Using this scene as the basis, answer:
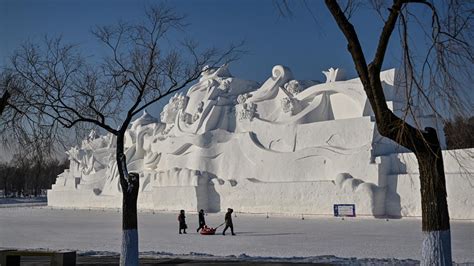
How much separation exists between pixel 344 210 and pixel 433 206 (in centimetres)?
1906

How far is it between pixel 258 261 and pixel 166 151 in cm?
2729

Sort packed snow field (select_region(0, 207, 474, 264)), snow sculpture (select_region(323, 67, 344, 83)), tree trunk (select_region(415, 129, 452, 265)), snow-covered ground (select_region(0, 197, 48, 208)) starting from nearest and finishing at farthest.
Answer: tree trunk (select_region(415, 129, 452, 265)) < packed snow field (select_region(0, 207, 474, 264)) < snow sculpture (select_region(323, 67, 344, 83)) < snow-covered ground (select_region(0, 197, 48, 208))

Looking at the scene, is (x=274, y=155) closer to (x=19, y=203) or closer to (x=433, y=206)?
(x=433, y=206)

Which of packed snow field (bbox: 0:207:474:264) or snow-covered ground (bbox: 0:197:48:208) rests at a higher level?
snow-covered ground (bbox: 0:197:48:208)

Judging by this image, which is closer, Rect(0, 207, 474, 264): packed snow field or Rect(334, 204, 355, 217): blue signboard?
Rect(0, 207, 474, 264): packed snow field

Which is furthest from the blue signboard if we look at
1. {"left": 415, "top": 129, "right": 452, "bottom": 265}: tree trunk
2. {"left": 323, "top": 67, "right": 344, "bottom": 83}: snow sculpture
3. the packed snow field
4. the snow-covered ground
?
the snow-covered ground

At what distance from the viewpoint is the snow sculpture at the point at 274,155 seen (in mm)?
25938

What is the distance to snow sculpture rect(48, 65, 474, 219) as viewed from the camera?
25.9 m

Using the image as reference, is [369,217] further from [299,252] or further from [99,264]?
[99,264]

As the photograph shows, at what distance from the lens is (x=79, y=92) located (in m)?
11.7

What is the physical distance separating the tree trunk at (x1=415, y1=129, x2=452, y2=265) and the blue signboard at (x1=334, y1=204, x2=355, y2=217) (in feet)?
61.4

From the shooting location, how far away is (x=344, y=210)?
2622 cm

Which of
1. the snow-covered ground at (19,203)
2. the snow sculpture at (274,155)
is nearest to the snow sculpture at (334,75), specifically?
the snow sculpture at (274,155)

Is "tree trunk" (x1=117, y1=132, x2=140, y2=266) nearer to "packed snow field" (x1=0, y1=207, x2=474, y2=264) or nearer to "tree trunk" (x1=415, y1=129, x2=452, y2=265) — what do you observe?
"packed snow field" (x1=0, y1=207, x2=474, y2=264)
